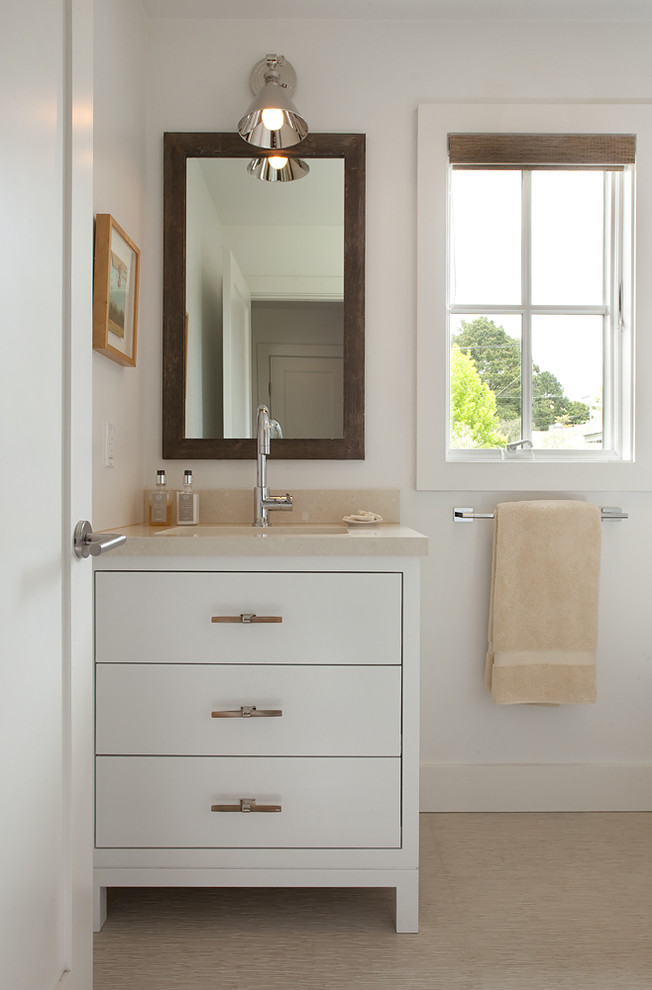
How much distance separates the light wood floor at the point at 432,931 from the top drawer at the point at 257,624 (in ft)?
1.96

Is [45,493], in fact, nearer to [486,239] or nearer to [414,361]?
[414,361]

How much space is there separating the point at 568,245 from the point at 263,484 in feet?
4.07

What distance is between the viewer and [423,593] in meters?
2.14

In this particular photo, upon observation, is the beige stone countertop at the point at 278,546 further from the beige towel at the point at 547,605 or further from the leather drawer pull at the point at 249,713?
the beige towel at the point at 547,605

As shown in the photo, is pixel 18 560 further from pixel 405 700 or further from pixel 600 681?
pixel 600 681

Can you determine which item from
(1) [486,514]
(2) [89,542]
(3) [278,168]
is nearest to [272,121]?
(3) [278,168]

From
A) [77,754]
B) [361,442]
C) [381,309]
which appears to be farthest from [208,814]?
[381,309]

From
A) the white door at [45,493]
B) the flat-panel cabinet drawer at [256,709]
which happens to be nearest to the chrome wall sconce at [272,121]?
the white door at [45,493]

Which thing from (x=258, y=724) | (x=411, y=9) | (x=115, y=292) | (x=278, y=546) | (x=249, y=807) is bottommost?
(x=249, y=807)

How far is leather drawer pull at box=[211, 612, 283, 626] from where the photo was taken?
4.84 feet

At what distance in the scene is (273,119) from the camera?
6.03 ft

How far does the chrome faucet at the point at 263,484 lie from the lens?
1923mm

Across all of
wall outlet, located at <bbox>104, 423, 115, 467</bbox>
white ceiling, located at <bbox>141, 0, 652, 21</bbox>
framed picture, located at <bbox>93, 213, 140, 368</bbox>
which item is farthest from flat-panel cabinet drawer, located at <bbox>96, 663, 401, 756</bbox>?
white ceiling, located at <bbox>141, 0, 652, 21</bbox>

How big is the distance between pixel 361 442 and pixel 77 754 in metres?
1.32
